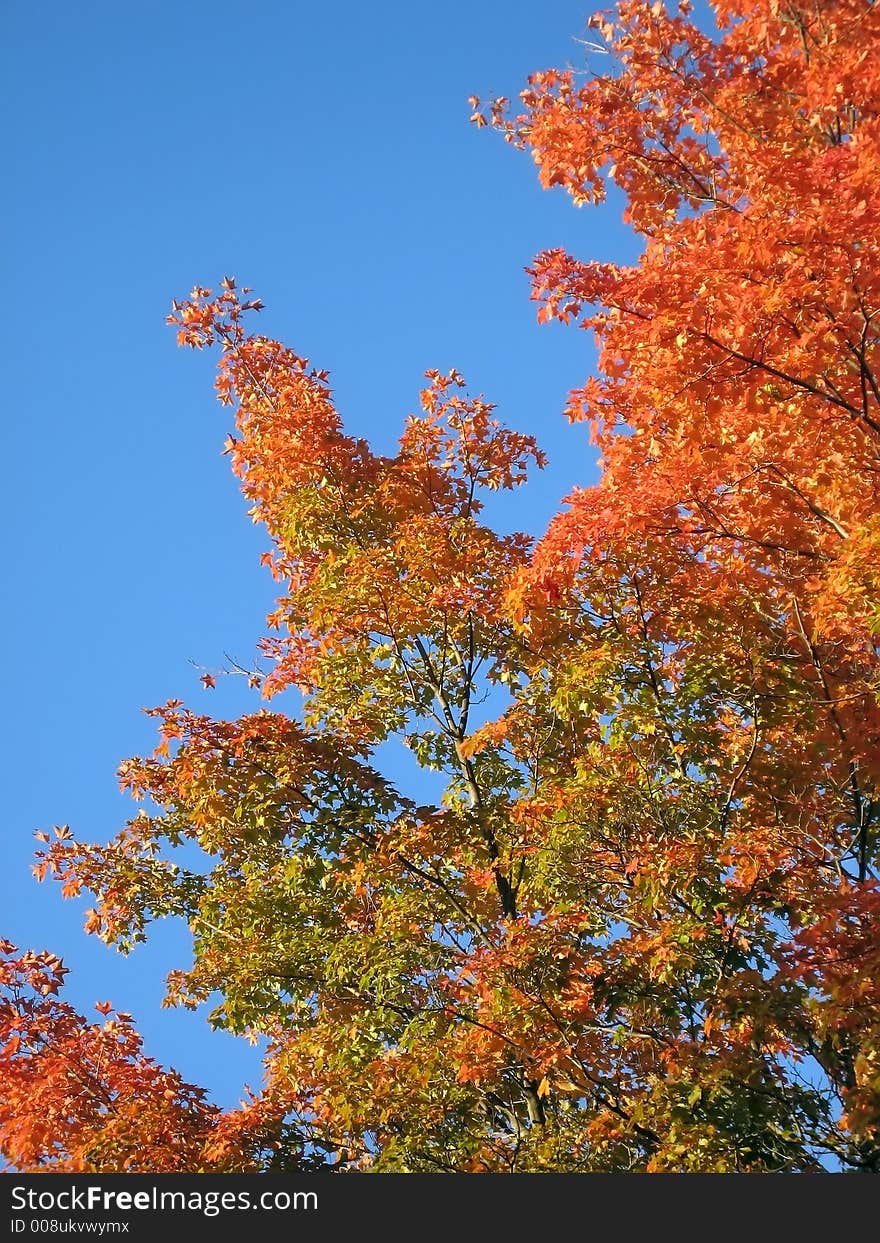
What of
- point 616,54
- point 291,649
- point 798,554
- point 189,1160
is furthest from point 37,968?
point 616,54

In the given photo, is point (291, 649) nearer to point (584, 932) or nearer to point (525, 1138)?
point (584, 932)

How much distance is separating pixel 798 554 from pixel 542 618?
204 centimetres

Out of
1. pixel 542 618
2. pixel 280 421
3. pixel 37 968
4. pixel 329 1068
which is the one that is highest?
pixel 280 421

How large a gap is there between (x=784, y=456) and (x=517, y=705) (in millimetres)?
3443

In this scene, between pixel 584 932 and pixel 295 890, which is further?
pixel 295 890

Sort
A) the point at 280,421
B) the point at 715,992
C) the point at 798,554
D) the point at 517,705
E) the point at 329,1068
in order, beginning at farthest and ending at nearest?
1. the point at 280,421
2. the point at 517,705
3. the point at 329,1068
4. the point at 798,554
5. the point at 715,992

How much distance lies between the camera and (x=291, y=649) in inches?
509

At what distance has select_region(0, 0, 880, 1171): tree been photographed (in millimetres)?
8578

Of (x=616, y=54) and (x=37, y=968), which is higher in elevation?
(x=616, y=54)

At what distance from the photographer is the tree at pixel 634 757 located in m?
8.58

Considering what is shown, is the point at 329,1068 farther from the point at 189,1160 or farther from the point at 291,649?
the point at 291,649

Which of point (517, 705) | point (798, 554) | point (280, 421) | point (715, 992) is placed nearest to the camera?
point (715, 992)

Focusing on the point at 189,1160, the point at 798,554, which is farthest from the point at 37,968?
the point at 798,554

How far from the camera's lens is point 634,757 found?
33.0 ft
